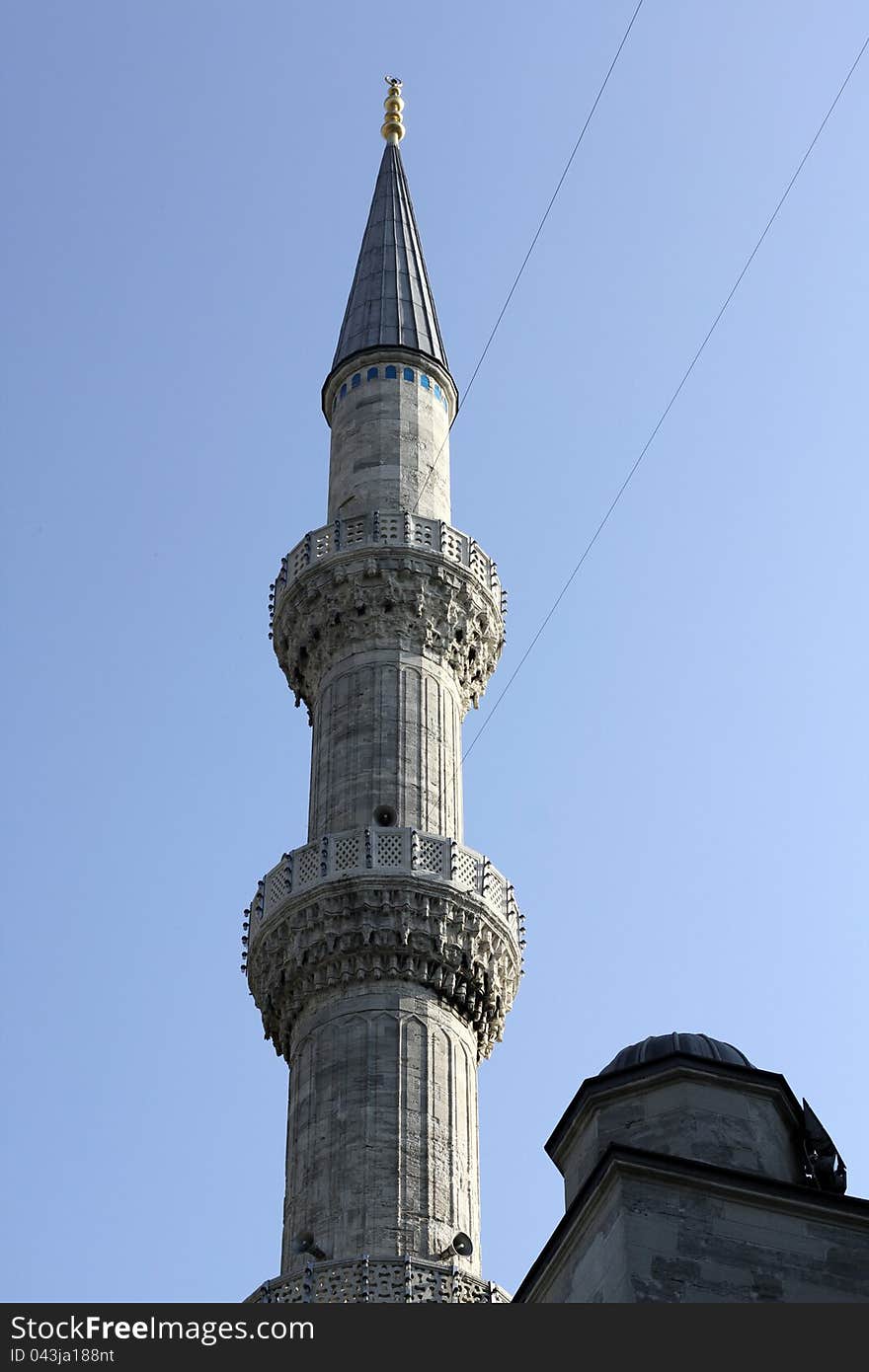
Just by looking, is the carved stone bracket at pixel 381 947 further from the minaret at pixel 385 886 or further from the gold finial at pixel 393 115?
the gold finial at pixel 393 115

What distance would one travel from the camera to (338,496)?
26.0 m

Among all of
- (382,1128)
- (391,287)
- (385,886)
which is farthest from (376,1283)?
(391,287)

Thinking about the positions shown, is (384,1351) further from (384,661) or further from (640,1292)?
(384,661)

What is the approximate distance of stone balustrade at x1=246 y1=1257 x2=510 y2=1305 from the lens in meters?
18.9

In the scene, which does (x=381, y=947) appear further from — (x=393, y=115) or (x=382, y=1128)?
(x=393, y=115)

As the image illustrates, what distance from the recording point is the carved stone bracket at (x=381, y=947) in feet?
71.1

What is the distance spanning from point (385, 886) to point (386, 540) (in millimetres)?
4770

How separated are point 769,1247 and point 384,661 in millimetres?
11302

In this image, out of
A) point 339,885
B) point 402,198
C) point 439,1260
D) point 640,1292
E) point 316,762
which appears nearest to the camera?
point 640,1292

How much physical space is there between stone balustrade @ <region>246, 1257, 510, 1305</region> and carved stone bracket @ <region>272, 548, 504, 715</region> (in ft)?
24.1

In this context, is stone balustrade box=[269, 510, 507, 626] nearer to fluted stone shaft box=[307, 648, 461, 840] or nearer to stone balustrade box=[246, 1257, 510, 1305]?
fluted stone shaft box=[307, 648, 461, 840]

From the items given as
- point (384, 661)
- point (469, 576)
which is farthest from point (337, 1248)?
point (469, 576)

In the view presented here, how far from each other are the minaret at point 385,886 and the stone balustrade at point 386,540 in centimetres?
3

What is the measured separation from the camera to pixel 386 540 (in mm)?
24719
